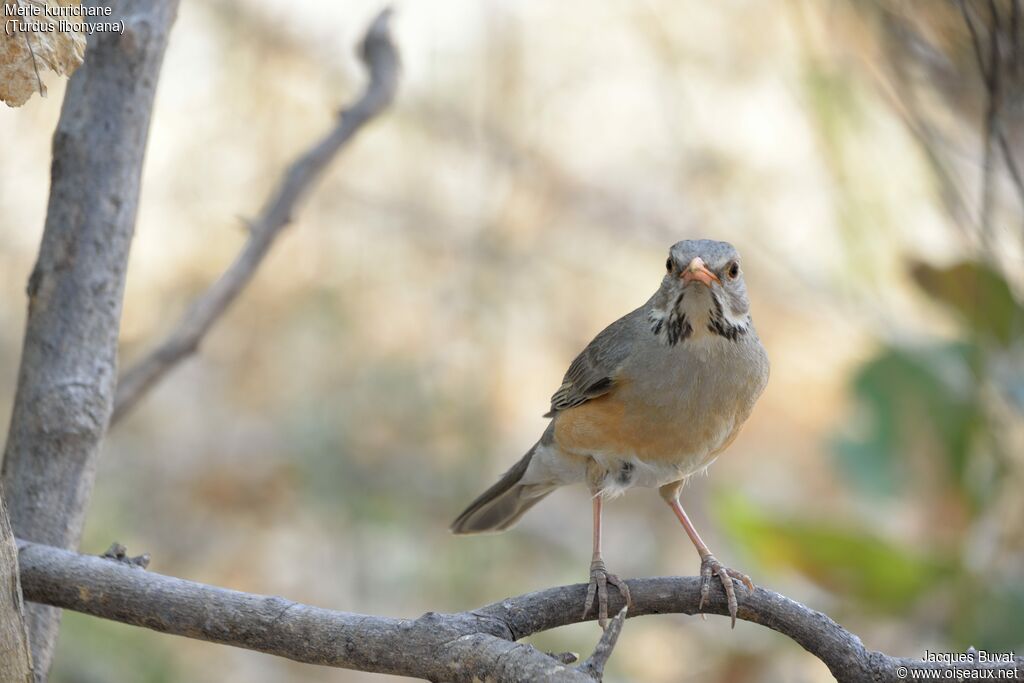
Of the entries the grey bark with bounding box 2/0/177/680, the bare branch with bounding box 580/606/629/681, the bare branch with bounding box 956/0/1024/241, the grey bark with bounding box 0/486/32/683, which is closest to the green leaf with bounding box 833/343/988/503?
the bare branch with bounding box 956/0/1024/241

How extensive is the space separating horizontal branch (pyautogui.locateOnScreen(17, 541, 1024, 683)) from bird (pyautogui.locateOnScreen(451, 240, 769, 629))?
565 millimetres

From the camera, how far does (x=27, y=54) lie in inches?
85.0

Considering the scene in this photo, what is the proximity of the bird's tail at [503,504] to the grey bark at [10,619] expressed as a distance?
1.91 meters

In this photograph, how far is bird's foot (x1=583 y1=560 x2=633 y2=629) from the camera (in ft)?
9.00

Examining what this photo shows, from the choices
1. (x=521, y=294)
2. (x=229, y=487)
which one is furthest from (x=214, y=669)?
(x=521, y=294)

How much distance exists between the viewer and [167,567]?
7.64 metres

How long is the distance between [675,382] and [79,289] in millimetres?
1682

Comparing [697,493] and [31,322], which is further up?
[697,493]

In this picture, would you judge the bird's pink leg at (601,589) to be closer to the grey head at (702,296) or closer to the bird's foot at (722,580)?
the bird's foot at (722,580)

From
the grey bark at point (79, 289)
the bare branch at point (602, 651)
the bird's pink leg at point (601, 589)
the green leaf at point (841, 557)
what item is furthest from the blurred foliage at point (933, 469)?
the grey bark at point (79, 289)

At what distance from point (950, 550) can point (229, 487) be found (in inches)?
198

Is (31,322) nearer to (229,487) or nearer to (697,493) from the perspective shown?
(229,487)

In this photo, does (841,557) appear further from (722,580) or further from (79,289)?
(79,289)

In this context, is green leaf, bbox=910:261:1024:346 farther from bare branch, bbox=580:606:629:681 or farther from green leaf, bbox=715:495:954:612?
bare branch, bbox=580:606:629:681
